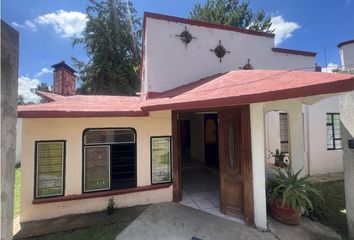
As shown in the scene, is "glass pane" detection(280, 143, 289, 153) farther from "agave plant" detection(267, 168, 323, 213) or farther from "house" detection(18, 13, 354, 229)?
"agave plant" detection(267, 168, 323, 213)

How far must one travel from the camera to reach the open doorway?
664cm

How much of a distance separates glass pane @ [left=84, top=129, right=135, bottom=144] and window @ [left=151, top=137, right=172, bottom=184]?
2.50 ft

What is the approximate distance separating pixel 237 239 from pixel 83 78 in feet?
70.7

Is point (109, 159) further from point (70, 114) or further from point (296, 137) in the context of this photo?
point (296, 137)

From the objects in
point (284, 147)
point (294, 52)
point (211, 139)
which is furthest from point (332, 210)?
point (294, 52)

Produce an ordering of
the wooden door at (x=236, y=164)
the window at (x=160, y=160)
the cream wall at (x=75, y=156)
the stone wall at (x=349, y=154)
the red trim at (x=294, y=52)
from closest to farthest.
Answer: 1. the stone wall at (x=349, y=154)
2. the wooden door at (x=236, y=164)
3. the cream wall at (x=75, y=156)
4. the window at (x=160, y=160)
5. the red trim at (x=294, y=52)

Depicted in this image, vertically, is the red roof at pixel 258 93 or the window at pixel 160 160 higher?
the red roof at pixel 258 93

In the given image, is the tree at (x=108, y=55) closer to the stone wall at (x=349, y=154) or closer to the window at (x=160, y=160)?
the window at (x=160, y=160)

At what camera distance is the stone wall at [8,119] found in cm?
286

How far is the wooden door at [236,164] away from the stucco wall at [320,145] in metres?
7.00

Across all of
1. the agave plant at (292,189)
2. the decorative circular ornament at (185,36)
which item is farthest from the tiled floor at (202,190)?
the decorative circular ornament at (185,36)

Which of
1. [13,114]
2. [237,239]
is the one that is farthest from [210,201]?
[13,114]

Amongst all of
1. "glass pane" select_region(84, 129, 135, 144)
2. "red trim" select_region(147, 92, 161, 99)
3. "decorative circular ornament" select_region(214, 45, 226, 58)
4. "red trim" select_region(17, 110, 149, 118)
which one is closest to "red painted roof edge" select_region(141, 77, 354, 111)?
"red trim" select_region(17, 110, 149, 118)

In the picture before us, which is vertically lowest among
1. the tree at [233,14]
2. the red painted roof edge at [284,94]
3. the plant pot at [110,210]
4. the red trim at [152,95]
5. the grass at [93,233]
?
the grass at [93,233]
